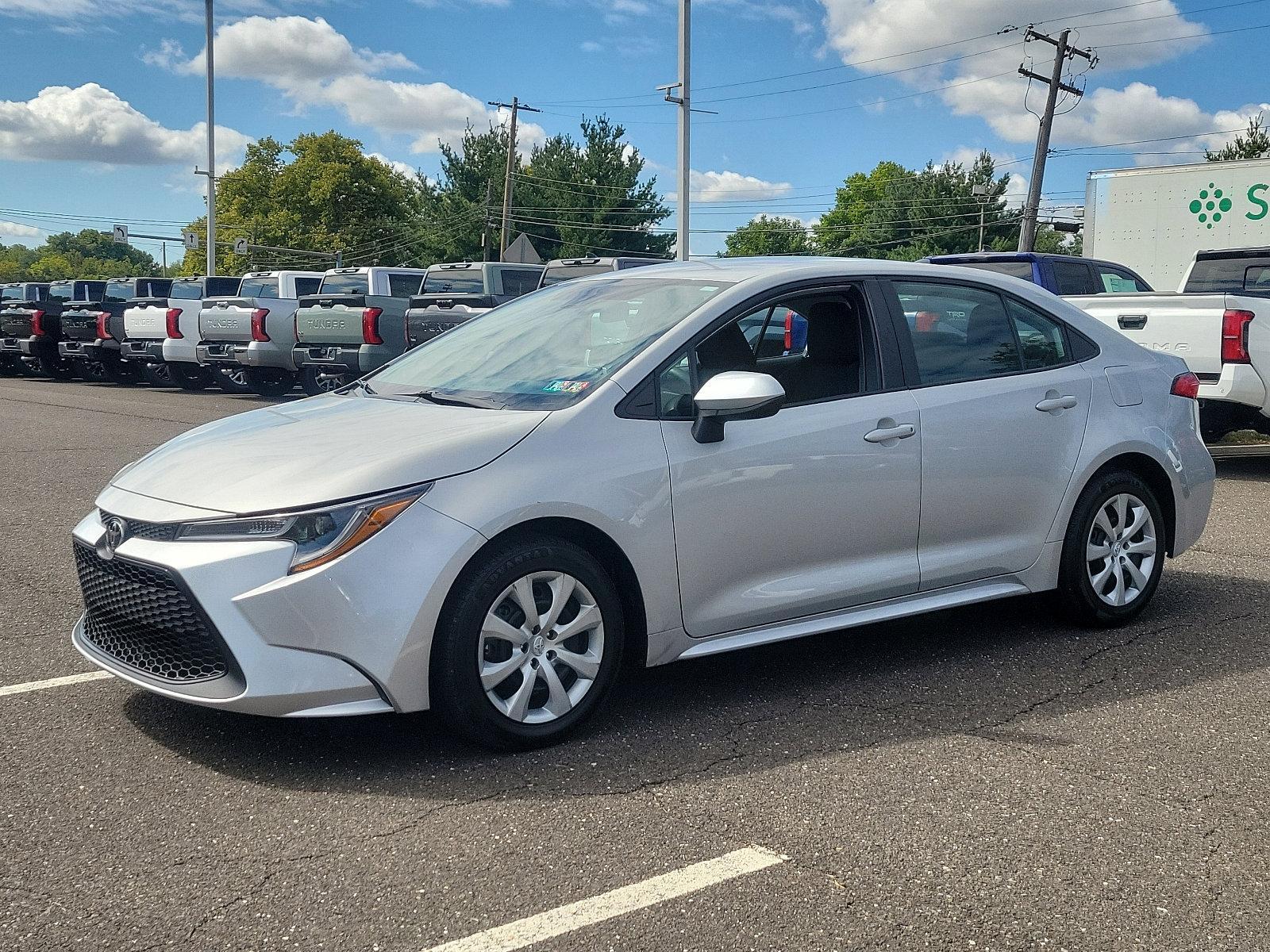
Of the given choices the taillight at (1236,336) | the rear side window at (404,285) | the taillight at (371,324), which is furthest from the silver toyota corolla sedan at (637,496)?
the rear side window at (404,285)

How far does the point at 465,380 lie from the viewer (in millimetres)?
4777

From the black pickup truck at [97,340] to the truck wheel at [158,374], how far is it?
0.86 feet

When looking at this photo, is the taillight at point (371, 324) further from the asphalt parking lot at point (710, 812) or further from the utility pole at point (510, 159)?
the utility pole at point (510, 159)

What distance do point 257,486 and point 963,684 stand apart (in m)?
2.64

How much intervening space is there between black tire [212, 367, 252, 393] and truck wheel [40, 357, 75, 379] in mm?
4955

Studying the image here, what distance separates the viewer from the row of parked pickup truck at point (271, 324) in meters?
16.9

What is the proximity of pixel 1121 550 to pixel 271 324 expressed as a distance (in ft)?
48.9

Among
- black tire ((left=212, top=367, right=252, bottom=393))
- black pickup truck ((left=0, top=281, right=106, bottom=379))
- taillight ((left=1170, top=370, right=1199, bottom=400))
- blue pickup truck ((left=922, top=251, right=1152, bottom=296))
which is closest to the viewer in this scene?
taillight ((left=1170, top=370, right=1199, bottom=400))

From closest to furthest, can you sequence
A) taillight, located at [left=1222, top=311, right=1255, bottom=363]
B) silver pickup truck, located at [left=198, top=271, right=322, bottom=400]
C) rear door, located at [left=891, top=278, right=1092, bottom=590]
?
1. rear door, located at [left=891, top=278, right=1092, bottom=590]
2. taillight, located at [left=1222, top=311, right=1255, bottom=363]
3. silver pickup truck, located at [left=198, top=271, right=322, bottom=400]

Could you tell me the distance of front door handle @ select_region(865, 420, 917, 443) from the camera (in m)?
4.81

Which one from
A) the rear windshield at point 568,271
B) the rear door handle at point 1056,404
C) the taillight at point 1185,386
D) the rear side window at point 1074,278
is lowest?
the rear door handle at point 1056,404

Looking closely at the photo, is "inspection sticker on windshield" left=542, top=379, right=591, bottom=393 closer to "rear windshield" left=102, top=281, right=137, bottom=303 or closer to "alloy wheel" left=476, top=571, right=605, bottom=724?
"alloy wheel" left=476, top=571, right=605, bottom=724

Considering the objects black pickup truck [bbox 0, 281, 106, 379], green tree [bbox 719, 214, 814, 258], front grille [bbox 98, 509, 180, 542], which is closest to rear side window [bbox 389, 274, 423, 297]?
black pickup truck [bbox 0, 281, 106, 379]

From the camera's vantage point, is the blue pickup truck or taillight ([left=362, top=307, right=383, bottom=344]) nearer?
the blue pickup truck
